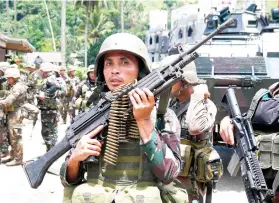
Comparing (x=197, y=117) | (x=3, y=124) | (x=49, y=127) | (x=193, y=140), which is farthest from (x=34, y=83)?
(x=197, y=117)

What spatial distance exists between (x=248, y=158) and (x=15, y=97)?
5.68 m

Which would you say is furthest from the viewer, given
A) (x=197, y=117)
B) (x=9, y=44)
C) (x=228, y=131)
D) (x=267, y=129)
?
(x=9, y=44)

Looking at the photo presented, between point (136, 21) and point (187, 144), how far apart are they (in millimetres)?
89176

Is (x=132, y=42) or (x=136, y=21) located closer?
(x=132, y=42)

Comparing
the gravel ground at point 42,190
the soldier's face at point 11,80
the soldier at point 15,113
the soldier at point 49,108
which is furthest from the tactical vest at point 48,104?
the gravel ground at point 42,190

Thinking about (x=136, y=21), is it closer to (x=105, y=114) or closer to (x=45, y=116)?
(x=45, y=116)

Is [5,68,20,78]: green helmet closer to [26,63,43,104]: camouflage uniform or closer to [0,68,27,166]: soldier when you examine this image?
[0,68,27,166]: soldier

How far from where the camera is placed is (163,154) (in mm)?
2305

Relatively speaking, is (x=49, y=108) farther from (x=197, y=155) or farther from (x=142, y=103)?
(x=142, y=103)

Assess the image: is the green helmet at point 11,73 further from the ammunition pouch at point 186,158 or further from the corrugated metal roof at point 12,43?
the corrugated metal roof at point 12,43

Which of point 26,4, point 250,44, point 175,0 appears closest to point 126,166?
point 250,44

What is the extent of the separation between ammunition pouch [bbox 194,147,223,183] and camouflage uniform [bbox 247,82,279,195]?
0.53 meters

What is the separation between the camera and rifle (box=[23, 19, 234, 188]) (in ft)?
7.68

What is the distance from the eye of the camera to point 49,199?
6207mm
